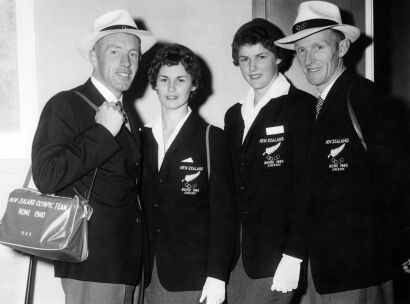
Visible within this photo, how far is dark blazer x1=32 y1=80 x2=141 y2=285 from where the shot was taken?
66.9 inches

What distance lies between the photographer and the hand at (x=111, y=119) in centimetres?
177

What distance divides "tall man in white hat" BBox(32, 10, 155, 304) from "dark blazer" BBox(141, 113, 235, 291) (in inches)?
5.8

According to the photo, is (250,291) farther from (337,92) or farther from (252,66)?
(252,66)

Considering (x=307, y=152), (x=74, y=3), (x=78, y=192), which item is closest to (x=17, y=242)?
(x=78, y=192)

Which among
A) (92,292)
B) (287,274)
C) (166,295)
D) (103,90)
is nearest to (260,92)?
(103,90)

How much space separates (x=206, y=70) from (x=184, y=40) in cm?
28

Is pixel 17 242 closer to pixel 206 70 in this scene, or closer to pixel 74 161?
pixel 74 161

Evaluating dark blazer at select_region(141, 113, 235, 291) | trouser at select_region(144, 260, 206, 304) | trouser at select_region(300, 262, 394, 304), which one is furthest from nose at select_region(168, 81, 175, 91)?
trouser at select_region(300, 262, 394, 304)

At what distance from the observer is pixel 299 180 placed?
2.09m

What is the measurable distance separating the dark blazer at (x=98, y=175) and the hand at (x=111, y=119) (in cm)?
3

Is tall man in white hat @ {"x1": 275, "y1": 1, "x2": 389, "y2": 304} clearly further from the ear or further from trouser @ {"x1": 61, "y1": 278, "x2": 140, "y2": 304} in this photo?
trouser @ {"x1": 61, "y1": 278, "x2": 140, "y2": 304}

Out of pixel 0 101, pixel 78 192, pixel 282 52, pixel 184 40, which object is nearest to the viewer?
pixel 78 192

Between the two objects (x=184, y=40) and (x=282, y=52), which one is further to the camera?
(x=184, y=40)

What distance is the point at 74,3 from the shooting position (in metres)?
2.93
